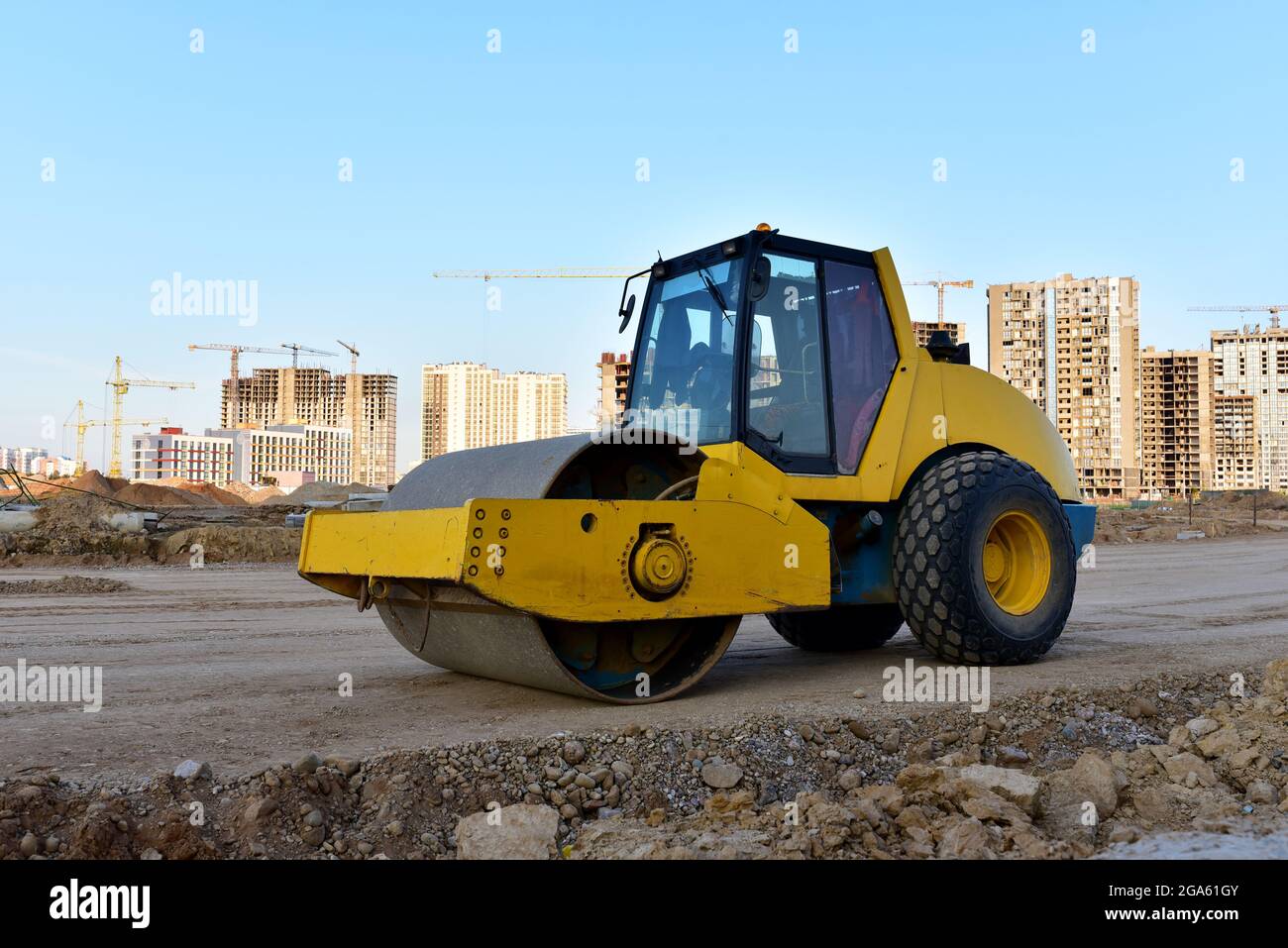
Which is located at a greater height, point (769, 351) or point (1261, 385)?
point (1261, 385)

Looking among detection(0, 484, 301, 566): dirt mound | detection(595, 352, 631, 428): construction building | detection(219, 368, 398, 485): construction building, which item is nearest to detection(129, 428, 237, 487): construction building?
detection(219, 368, 398, 485): construction building

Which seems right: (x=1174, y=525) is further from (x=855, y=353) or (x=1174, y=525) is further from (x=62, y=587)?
(x=855, y=353)

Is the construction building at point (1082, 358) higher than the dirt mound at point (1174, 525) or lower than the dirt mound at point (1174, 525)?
higher

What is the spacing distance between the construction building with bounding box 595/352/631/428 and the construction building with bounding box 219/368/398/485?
463 feet

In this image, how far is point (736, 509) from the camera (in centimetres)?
580

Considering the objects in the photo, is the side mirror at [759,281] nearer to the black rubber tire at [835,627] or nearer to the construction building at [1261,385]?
the black rubber tire at [835,627]

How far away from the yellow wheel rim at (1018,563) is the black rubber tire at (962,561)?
0.14 m

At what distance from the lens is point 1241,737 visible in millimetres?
4961

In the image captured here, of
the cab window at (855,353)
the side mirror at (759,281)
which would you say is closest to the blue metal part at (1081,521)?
the cab window at (855,353)

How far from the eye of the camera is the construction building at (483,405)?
97125mm

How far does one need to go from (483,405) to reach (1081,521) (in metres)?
96.6

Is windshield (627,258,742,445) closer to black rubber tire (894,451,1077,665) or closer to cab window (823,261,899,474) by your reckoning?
cab window (823,261,899,474)

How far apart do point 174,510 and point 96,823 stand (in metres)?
40.2

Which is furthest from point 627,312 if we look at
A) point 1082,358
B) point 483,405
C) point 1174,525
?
point 1082,358
